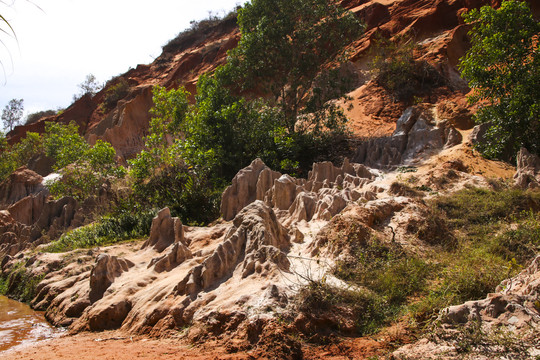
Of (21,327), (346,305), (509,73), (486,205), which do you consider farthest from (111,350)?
(509,73)

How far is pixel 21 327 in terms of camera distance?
6.72 metres

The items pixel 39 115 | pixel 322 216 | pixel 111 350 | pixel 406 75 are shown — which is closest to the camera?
pixel 111 350

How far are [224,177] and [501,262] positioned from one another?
9.91m

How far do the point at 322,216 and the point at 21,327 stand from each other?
5559 millimetres

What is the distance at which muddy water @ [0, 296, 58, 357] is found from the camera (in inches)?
232

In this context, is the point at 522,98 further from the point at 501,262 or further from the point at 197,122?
A: the point at 197,122

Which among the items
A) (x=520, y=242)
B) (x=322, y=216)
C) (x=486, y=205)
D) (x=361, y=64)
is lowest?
(x=520, y=242)

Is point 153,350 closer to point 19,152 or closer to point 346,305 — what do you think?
point 346,305

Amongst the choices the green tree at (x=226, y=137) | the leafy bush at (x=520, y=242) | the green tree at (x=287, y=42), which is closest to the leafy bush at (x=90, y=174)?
the green tree at (x=226, y=137)

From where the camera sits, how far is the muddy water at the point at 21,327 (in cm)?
589

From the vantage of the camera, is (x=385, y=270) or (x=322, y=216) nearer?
(x=385, y=270)

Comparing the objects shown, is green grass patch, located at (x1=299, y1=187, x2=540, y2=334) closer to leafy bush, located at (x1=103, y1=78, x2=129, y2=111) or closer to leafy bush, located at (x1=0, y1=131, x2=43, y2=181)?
leafy bush, located at (x1=0, y1=131, x2=43, y2=181)

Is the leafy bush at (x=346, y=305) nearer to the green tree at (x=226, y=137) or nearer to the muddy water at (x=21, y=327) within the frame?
the muddy water at (x=21, y=327)

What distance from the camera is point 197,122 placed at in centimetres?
1451
